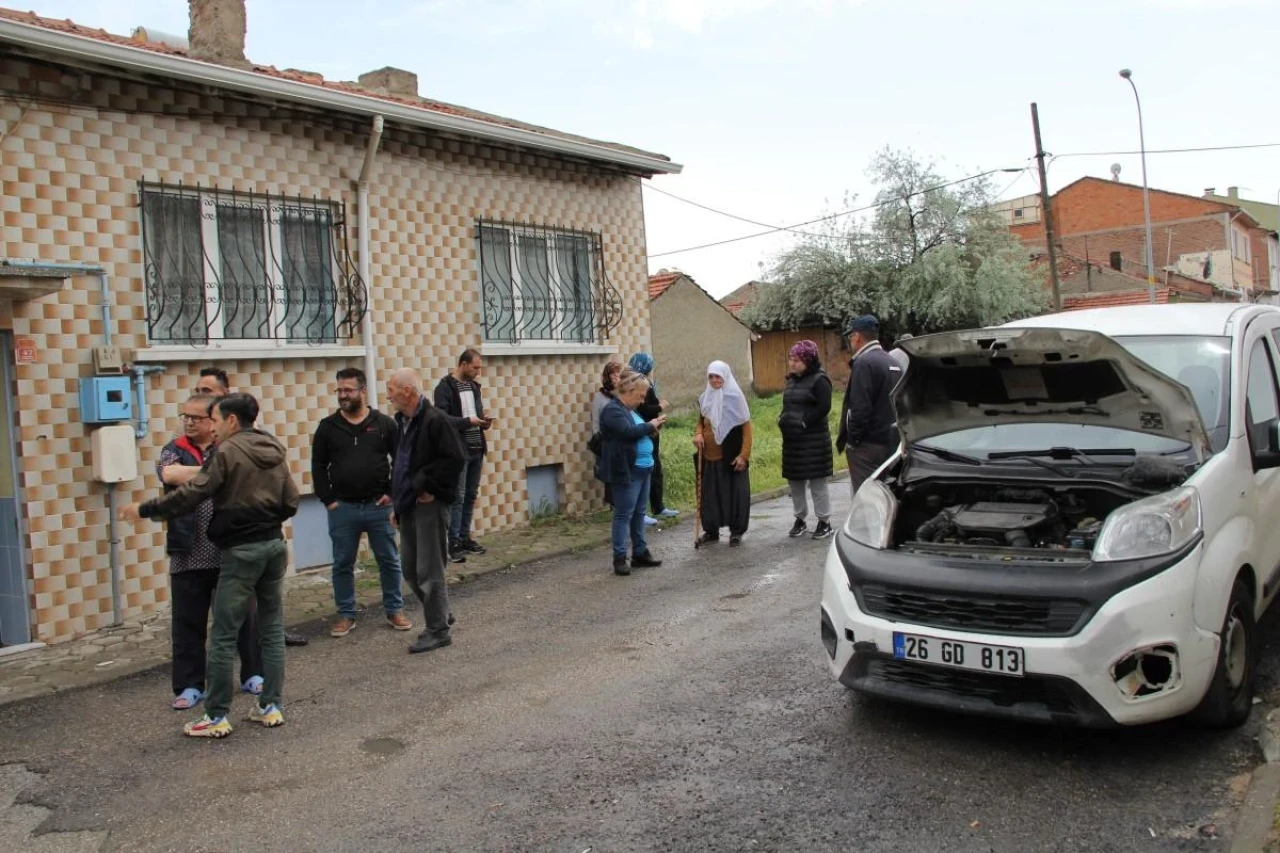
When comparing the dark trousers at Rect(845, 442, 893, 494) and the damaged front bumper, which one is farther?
the dark trousers at Rect(845, 442, 893, 494)

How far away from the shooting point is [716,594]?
7688 mm

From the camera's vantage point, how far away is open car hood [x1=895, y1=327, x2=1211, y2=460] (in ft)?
15.7

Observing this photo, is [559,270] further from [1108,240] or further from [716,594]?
[1108,240]

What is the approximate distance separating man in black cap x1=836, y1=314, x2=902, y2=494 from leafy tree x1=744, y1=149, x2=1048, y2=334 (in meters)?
24.9

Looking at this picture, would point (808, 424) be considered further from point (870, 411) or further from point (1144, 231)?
point (1144, 231)

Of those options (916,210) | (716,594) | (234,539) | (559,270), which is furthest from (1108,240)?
(234,539)

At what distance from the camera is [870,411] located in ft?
Result: 27.9

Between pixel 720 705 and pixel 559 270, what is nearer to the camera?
pixel 720 705

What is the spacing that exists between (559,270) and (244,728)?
278 inches

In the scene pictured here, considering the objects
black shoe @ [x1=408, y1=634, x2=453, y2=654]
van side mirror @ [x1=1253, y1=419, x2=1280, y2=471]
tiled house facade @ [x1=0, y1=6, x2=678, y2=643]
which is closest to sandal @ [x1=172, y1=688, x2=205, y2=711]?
black shoe @ [x1=408, y1=634, x2=453, y2=654]

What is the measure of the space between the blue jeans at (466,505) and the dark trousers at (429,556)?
9.21 feet

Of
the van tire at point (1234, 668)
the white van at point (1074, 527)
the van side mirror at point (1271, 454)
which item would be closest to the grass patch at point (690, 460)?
the white van at point (1074, 527)

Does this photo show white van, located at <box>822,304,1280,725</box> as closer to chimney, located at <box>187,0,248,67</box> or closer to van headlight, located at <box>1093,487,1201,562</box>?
van headlight, located at <box>1093,487,1201,562</box>

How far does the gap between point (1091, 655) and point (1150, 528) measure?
63 centimetres
